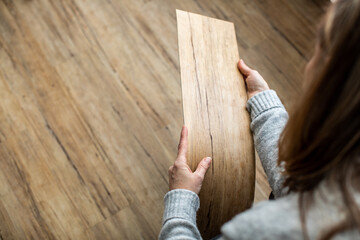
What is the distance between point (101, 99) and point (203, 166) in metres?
0.87

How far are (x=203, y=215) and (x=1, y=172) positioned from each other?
105 centimetres

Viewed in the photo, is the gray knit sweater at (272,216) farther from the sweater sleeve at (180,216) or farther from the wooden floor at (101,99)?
the wooden floor at (101,99)

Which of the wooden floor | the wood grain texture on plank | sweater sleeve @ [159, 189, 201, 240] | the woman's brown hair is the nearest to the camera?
the woman's brown hair

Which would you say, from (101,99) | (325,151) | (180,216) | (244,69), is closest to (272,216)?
(325,151)

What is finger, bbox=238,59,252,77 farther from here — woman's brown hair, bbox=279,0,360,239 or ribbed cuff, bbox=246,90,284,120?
woman's brown hair, bbox=279,0,360,239

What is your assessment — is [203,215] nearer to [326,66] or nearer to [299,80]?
[326,66]

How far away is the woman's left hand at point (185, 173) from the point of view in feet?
2.58

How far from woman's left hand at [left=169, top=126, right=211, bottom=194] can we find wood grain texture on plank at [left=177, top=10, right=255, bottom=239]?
0.06 ft

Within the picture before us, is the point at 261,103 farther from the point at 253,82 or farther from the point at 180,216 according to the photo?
the point at 180,216

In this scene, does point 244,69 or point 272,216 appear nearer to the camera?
point 272,216

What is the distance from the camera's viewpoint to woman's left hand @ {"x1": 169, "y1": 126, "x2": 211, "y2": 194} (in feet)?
2.58

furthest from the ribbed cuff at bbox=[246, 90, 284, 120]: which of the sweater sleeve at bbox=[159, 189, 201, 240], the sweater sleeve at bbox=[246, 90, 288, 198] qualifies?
the sweater sleeve at bbox=[159, 189, 201, 240]

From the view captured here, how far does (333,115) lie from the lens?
47cm

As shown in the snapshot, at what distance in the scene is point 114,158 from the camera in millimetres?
1412
